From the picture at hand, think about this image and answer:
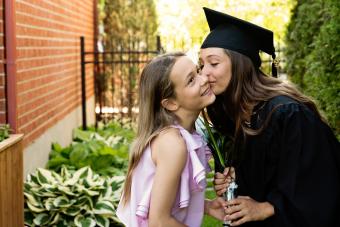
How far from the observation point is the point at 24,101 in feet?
21.0

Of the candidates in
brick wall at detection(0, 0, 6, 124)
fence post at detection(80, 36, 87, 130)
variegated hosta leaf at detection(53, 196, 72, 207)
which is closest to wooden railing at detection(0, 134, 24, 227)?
brick wall at detection(0, 0, 6, 124)

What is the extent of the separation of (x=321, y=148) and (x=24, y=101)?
4.05 meters

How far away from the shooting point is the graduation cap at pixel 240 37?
320cm

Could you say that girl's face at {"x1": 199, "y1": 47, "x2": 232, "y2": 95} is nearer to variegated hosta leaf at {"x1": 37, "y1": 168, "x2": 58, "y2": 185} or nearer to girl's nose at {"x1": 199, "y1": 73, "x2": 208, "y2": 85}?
girl's nose at {"x1": 199, "y1": 73, "x2": 208, "y2": 85}

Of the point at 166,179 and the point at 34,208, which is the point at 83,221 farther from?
the point at 166,179

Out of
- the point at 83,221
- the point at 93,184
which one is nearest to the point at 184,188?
the point at 83,221

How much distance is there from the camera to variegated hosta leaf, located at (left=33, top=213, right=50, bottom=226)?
5906 mm

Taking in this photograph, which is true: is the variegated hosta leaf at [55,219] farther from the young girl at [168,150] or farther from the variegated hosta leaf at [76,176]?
the young girl at [168,150]

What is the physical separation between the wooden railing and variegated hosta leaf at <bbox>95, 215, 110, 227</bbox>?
1.33 m

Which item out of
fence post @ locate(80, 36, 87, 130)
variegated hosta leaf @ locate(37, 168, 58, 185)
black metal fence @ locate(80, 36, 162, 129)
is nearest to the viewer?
variegated hosta leaf @ locate(37, 168, 58, 185)

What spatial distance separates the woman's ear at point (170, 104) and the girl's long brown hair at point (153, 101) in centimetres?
2

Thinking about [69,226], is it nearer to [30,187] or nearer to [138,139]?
[30,187]

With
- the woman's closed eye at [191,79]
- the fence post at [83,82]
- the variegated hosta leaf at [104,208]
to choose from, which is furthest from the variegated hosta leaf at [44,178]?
the fence post at [83,82]

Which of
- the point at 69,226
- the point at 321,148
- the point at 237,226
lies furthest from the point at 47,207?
the point at 321,148
